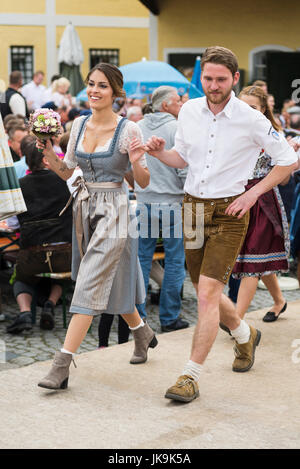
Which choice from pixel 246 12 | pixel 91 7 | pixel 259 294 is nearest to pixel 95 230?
pixel 259 294

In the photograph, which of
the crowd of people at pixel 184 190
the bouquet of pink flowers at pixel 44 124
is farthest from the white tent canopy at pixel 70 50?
the bouquet of pink flowers at pixel 44 124

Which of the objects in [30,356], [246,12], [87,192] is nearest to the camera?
[87,192]

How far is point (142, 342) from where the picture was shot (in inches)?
204

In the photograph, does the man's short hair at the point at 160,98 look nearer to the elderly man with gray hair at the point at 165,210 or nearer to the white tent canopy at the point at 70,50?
the elderly man with gray hair at the point at 165,210

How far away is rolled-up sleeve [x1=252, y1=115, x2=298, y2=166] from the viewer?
443cm

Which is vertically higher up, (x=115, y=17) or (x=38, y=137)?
(x=115, y=17)

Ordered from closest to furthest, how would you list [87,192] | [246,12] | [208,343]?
[208,343] < [87,192] < [246,12]

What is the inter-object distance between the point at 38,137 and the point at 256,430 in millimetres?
2115

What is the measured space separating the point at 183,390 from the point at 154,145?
1.36m

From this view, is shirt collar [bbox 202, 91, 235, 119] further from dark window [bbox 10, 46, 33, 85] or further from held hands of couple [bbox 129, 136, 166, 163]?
dark window [bbox 10, 46, 33, 85]

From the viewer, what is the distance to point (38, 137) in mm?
4789

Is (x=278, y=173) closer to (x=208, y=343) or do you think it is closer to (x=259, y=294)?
(x=208, y=343)

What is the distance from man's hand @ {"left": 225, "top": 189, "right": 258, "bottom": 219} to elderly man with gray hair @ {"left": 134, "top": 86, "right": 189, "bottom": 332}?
7.51 ft

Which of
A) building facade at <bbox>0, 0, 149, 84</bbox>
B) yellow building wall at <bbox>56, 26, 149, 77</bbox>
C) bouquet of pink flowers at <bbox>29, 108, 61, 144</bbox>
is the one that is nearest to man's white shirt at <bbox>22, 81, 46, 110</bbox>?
building facade at <bbox>0, 0, 149, 84</bbox>
